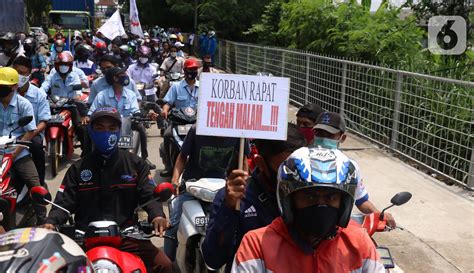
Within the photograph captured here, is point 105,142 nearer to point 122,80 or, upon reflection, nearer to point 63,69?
point 122,80

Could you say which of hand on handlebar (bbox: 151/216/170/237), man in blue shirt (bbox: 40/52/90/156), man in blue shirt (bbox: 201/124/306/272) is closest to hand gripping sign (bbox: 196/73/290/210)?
man in blue shirt (bbox: 201/124/306/272)

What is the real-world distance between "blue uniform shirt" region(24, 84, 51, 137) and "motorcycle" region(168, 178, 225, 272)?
3.12 metres

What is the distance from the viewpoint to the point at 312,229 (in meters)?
2.16

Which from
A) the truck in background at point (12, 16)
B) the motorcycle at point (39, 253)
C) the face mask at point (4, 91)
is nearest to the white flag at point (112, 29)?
the face mask at point (4, 91)

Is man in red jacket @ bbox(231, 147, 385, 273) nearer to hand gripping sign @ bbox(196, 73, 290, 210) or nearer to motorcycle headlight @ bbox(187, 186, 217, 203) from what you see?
hand gripping sign @ bbox(196, 73, 290, 210)

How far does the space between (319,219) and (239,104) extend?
53.8 inches

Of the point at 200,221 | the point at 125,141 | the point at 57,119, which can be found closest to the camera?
the point at 200,221

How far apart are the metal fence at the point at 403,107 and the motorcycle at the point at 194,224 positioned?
4.44 meters

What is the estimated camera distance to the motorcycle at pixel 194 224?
156 inches

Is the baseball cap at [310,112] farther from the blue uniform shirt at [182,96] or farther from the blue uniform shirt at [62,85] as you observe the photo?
the blue uniform shirt at [62,85]

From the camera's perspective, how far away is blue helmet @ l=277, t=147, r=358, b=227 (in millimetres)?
2117

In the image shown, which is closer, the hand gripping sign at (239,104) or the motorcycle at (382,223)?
the motorcycle at (382,223)

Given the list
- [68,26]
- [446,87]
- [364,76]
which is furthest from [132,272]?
[68,26]

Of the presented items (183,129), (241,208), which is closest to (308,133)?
(241,208)
